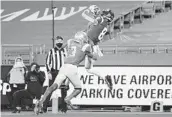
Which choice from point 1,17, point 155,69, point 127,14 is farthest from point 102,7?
point 155,69

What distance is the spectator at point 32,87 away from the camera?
40.9 feet

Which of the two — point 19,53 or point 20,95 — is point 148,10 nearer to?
point 19,53

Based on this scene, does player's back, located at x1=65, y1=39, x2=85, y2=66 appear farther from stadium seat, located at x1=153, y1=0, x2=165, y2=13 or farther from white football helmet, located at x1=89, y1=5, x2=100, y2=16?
stadium seat, located at x1=153, y1=0, x2=165, y2=13

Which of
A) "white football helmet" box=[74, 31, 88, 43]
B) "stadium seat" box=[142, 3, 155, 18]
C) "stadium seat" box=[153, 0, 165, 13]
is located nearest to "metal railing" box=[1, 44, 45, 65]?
"stadium seat" box=[142, 3, 155, 18]

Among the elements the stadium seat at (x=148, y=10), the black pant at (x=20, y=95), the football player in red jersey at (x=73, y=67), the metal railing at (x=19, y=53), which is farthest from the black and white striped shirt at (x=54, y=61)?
the stadium seat at (x=148, y=10)

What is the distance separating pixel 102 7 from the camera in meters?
21.5

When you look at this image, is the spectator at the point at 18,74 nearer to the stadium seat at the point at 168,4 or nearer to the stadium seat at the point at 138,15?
the stadium seat at the point at 138,15

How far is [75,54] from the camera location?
30.8 ft

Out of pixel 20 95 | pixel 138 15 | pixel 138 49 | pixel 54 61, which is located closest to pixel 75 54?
pixel 54 61

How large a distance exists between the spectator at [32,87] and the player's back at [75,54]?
2.91 m

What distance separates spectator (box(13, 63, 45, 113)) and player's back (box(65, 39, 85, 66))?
2910 millimetres

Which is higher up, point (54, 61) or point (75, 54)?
point (75, 54)

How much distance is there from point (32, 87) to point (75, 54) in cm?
344

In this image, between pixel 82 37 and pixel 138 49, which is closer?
pixel 82 37
